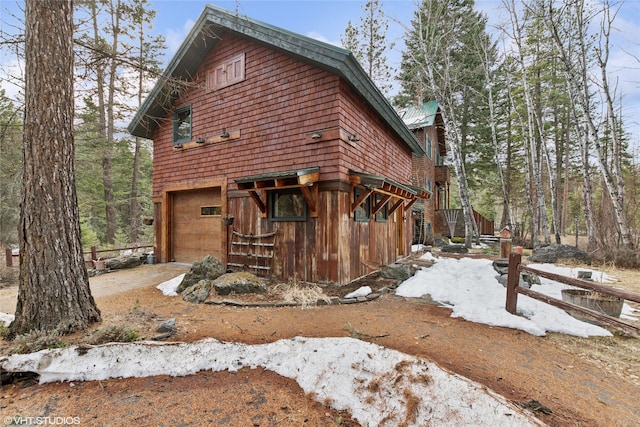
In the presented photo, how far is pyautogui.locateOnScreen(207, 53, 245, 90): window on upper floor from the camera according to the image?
283 inches

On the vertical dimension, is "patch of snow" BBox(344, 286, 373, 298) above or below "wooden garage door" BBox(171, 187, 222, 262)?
below

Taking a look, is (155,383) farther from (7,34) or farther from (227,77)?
(227,77)

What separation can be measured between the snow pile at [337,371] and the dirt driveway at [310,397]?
107 millimetres

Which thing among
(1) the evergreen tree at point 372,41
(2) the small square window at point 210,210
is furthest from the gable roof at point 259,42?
(1) the evergreen tree at point 372,41

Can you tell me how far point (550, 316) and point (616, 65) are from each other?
11.5m

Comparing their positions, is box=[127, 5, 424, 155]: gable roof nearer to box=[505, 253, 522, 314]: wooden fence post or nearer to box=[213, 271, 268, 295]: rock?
box=[213, 271, 268, 295]: rock

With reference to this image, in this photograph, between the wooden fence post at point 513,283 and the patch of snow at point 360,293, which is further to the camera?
the patch of snow at point 360,293

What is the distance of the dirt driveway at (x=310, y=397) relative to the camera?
207cm

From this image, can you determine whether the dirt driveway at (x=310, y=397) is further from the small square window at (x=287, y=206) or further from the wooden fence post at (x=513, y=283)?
the small square window at (x=287, y=206)

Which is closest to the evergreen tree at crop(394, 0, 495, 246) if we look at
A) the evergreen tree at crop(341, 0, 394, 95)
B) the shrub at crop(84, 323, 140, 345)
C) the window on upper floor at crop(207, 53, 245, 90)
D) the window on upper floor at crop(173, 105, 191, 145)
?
the evergreen tree at crop(341, 0, 394, 95)

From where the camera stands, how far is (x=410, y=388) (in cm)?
208

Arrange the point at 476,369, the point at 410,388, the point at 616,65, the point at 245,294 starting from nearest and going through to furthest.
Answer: the point at 410,388 → the point at 476,369 → the point at 245,294 → the point at 616,65

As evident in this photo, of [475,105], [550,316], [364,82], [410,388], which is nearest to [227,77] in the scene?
[364,82]

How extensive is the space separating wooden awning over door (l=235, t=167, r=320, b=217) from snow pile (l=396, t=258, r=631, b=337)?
8.70 ft
